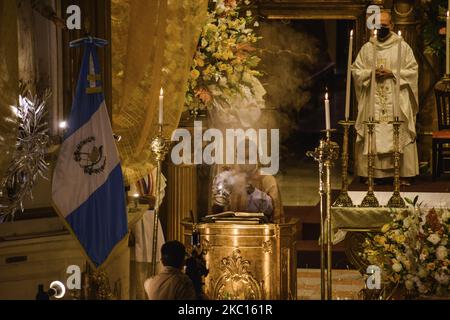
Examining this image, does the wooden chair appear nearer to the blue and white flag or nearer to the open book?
the open book

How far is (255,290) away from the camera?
820 cm

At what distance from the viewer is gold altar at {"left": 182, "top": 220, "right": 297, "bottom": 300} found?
26.8 ft

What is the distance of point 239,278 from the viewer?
8195 mm

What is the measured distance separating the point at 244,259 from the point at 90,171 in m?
1.76

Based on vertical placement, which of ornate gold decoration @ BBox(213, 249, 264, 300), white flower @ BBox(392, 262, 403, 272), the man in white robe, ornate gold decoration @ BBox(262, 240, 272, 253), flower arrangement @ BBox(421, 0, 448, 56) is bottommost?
ornate gold decoration @ BBox(213, 249, 264, 300)

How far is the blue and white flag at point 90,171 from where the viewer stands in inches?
265

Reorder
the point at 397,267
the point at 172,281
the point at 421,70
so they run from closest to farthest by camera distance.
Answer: the point at 172,281, the point at 397,267, the point at 421,70

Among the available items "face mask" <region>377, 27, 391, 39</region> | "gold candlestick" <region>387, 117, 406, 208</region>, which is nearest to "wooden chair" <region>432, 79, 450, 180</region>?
"face mask" <region>377, 27, 391, 39</region>

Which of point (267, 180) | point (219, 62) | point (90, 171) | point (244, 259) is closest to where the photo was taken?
point (90, 171)

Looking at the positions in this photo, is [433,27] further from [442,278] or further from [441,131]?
[442,278]

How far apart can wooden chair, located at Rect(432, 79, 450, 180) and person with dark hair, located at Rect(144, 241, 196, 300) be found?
21.2 feet

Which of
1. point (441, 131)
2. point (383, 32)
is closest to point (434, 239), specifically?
point (383, 32)

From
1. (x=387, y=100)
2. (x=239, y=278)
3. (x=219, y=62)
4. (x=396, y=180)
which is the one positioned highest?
(x=219, y=62)

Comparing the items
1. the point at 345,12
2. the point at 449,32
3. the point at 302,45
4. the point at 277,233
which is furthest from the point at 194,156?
the point at 302,45
